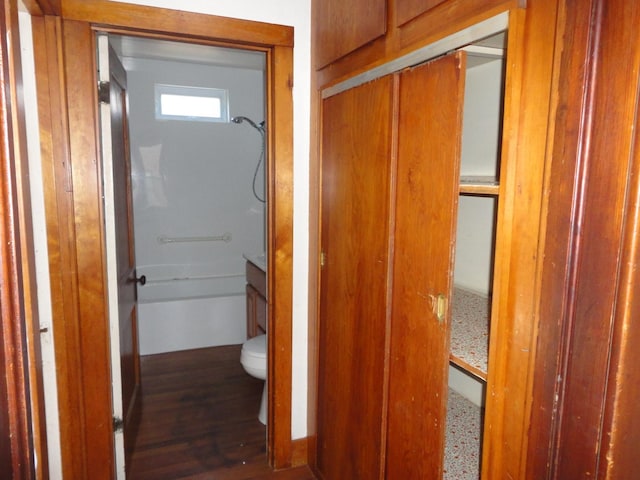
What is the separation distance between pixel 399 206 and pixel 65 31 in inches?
55.6

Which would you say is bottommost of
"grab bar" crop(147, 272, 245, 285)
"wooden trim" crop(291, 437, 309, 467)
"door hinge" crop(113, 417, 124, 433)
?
"wooden trim" crop(291, 437, 309, 467)

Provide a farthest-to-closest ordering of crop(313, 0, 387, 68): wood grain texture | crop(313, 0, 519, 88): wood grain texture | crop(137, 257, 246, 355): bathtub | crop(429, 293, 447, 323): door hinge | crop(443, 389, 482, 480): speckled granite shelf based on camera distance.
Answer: crop(137, 257, 246, 355): bathtub → crop(313, 0, 387, 68): wood grain texture → crop(443, 389, 482, 480): speckled granite shelf → crop(429, 293, 447, 323): door hinge → crop(313, 0, 519, 88): wood grain texture

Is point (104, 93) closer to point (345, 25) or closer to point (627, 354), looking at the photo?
point (345, 25)

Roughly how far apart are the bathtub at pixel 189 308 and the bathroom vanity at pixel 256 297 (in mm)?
427

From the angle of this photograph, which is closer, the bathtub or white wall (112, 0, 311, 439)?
white wall (112, 0, 311, 439)

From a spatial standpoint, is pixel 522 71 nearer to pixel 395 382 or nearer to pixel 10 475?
pixel 395 382

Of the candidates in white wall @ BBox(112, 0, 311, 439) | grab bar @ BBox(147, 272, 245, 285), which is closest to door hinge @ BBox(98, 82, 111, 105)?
white wall @ BBox(112, 0, 311, 439)

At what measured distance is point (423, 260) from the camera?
1224 millimetres

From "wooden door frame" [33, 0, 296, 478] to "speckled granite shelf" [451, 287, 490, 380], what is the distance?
41.0 inches

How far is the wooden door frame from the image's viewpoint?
1622 mm

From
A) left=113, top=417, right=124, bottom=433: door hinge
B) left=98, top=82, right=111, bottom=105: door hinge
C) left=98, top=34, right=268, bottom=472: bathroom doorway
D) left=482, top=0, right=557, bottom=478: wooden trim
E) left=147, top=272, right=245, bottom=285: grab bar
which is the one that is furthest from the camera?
left=147, top=272, right=245, bottom=285: grab bar

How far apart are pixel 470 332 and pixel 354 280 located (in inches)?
18.2

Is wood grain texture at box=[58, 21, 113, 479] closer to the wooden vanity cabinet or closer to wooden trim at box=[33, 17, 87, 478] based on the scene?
wooden trim at box=[33, 17, 87, 478]

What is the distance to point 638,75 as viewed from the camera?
2.15ft
